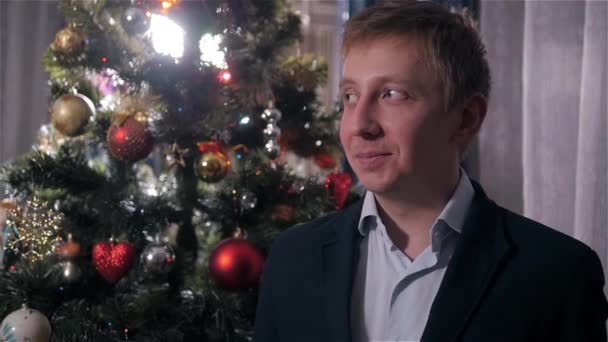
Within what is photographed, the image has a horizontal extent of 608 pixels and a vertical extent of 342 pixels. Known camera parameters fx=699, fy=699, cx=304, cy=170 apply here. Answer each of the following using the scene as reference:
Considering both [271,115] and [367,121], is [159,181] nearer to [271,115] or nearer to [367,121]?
[271,115]

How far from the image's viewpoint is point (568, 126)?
1.60m

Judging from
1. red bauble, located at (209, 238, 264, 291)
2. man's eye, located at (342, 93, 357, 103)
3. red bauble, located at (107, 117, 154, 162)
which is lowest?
red bauble, located at (209, 238, 264, 291)

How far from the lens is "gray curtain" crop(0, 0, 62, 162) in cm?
285

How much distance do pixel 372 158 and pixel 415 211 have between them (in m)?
0.11

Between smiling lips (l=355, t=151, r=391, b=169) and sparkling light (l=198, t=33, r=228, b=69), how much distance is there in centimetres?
98

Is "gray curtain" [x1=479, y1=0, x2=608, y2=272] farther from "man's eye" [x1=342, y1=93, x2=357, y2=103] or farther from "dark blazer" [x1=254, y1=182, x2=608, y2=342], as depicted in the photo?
"man's eye" [x1=342, y1=93, x2=357, y2=103]

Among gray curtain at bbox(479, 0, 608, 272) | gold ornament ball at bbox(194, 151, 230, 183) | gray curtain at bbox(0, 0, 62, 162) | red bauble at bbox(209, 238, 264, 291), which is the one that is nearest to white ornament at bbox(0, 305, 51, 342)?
red bauble at bbox(209, 238, 264, 291)

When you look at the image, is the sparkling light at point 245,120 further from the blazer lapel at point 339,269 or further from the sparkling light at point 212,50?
the blazer lapel at point 339,269

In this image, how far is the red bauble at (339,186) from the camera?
1.98 metres

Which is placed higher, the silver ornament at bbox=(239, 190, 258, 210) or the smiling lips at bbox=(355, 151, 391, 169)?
the smiling lips at bbox=(355, 151, 391, 169)

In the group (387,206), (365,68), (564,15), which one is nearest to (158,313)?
(387,206)

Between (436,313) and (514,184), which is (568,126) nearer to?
(514,184)

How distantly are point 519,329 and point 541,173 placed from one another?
0.83 m

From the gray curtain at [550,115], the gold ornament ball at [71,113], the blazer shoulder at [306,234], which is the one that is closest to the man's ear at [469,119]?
the blazer shoulder at [306,234]
